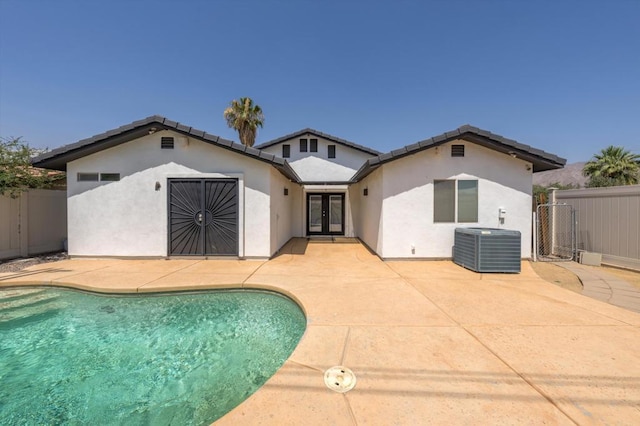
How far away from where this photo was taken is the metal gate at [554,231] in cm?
834

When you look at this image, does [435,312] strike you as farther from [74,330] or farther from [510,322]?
[74,330]

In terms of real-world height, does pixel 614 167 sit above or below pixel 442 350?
above

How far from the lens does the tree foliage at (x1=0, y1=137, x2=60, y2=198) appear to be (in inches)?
301

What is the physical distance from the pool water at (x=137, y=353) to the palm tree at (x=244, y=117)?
17790 mm

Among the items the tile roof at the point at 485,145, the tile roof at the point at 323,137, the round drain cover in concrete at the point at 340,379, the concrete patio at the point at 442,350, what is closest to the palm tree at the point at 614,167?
the tile roof at the point at 485,145

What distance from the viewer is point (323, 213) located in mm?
14398

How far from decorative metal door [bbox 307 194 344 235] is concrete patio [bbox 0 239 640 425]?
27.0 feet

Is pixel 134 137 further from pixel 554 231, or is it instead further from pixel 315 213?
pixel 554 231

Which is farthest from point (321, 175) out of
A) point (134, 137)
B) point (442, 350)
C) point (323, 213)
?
point (442, 350)

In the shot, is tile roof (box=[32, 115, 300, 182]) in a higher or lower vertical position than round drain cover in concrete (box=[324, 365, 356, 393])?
higher

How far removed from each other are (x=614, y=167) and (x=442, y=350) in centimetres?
3109

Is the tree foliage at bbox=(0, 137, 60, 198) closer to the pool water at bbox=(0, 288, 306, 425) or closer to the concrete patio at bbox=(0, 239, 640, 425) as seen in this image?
the concrete patio at bbox=(0, 239, 640, 425)

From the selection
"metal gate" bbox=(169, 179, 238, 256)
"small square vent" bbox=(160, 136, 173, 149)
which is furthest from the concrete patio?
"small square vent" bbox=(160, 136, 173, 149)

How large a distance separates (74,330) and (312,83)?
15.3 meters
